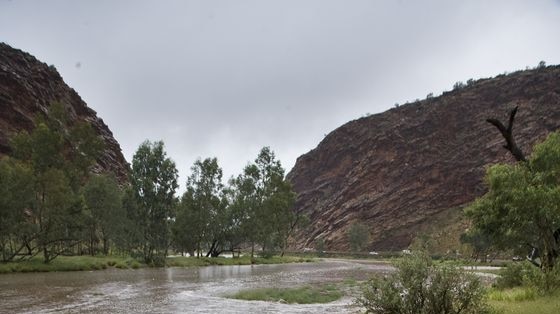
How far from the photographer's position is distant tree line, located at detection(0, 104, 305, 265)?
51750 millimetres

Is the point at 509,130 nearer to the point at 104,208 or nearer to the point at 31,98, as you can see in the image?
the point at 104,208

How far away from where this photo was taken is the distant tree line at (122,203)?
51750mm

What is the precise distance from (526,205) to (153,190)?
56.3m

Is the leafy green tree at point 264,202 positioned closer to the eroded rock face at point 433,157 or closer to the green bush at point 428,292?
the eroded rock face at point 433,157

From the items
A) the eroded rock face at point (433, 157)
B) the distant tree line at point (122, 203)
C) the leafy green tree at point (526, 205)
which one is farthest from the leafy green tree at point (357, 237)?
the leafy green tree at point (526, 205)

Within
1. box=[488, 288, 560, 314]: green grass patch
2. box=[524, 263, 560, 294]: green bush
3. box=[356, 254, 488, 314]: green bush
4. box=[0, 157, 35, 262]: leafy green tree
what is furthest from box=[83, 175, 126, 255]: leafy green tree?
box=[356, 254, 488, 314]: green bush

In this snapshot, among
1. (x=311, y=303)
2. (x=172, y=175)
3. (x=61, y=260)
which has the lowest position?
(x=311, y=303)

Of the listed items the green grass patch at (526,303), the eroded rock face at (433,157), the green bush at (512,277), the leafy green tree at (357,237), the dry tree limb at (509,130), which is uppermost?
the eroded rock face at (433,157)

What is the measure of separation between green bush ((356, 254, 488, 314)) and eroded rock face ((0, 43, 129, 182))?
108812 mm

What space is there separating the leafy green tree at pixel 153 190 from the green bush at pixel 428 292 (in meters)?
59.3

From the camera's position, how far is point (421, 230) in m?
151

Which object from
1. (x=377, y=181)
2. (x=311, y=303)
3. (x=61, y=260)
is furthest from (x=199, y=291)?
(x=377, y=181)

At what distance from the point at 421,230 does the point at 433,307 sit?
146 m

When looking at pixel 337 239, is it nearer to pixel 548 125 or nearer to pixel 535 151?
pixel 548 125
